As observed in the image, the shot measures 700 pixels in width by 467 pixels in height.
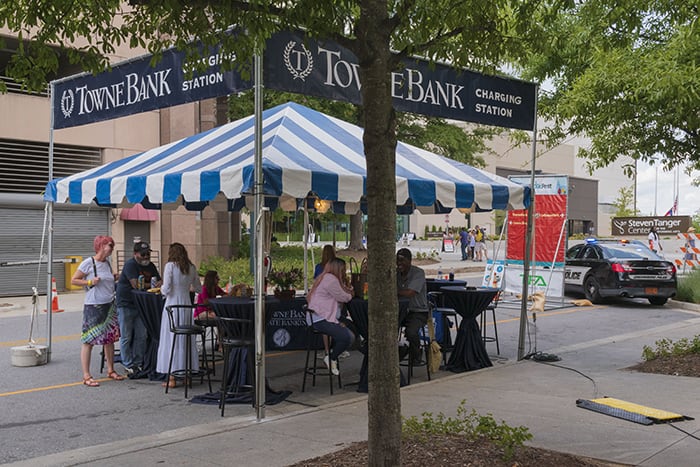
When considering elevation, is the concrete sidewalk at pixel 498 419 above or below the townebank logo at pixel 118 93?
below

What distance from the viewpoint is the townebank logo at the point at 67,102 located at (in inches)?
448

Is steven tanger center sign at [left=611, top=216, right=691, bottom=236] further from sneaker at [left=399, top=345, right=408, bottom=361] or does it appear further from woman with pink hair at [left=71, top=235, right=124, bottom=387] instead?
woman with pink hair at [left=71, top=235, right=124, bottom=387]

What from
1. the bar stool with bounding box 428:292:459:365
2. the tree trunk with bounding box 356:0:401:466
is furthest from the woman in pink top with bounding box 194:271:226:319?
the tree trunk with bounding box 356:0:401:466

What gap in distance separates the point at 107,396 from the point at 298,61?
459cm

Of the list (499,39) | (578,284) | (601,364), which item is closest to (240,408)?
(499,39)

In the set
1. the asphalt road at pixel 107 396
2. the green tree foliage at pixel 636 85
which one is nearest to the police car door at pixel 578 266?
the asphalt road at pixel 107 396

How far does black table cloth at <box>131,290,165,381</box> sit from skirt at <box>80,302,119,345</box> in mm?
371

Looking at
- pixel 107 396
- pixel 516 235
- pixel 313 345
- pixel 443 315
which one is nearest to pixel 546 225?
pixel 516 235

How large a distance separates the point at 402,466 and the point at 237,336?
3530 mm

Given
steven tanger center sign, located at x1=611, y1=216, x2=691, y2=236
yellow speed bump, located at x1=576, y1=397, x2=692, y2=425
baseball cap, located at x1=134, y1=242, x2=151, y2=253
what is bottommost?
yellow speed bump, located at x1=576, y1=397, x2=692, y2=425

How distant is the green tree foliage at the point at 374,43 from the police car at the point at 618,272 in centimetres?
1342

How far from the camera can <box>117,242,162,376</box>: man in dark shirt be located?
965 centimetres

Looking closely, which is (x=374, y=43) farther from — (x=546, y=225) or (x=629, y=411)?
(x=546, y=225)

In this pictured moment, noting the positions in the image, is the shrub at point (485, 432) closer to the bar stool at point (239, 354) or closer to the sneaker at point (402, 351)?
the bar stool at point (239, 354)
